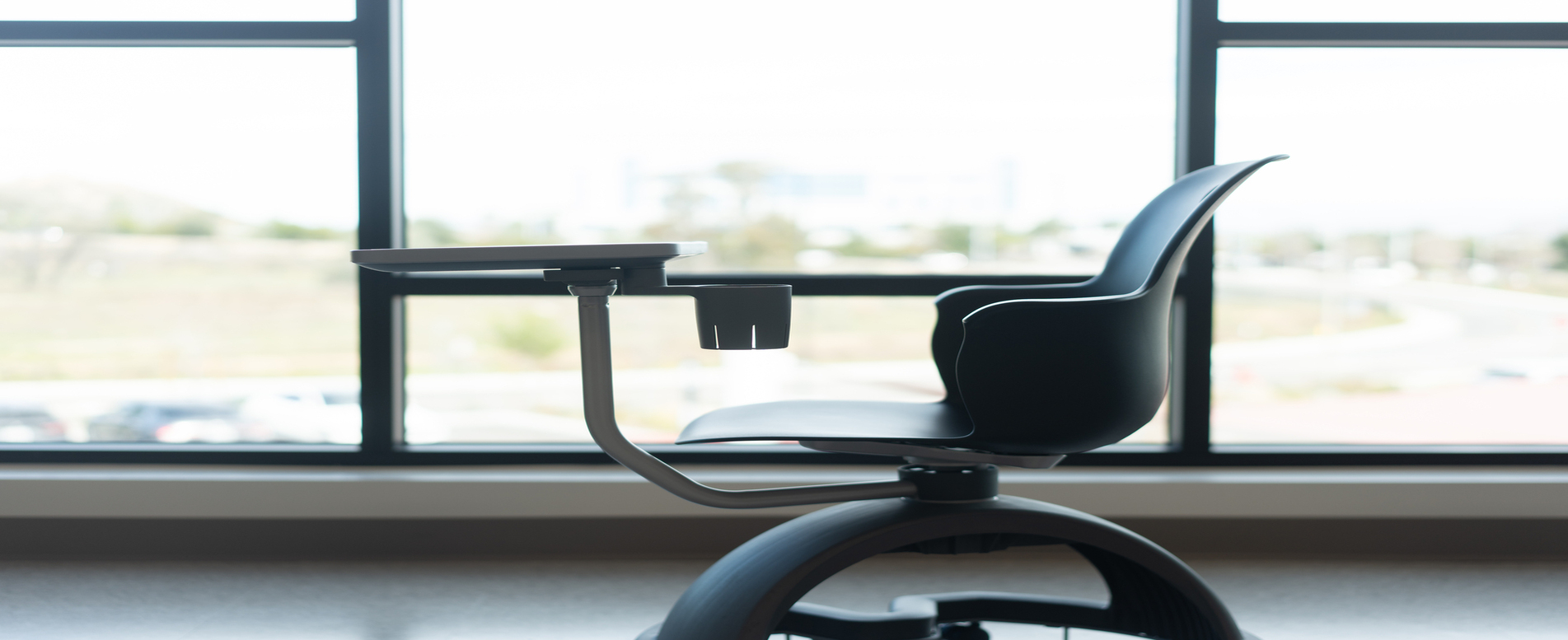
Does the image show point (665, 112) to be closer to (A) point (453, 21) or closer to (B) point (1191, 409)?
(A) point (453, 21)

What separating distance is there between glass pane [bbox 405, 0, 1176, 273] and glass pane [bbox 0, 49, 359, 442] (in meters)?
0.26

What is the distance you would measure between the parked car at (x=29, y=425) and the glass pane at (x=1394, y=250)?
2.97 m

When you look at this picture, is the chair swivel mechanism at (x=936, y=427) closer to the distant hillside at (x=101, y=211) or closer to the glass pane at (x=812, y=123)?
the glass pane at (x=812, y=123)

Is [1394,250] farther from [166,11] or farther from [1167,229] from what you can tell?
[166,11]

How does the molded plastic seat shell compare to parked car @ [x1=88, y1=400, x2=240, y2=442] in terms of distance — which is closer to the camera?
the molded plastic seat shell

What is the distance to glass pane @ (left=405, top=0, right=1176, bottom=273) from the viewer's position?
227cm

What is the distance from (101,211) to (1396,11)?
3.25 metres

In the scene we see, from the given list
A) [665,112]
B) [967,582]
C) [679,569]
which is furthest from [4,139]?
[967,582]

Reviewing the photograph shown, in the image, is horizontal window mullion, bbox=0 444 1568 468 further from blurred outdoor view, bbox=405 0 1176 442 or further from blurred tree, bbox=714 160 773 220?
blurred tree, bbox=714 160 773 220

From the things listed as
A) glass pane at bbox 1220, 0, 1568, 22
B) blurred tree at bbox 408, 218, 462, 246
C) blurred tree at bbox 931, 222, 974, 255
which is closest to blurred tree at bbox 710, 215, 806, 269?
blurred tree at bbox 931, 222, 974, 255

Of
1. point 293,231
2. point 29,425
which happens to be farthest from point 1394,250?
point 29,425

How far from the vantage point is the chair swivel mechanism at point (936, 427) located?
115 cm

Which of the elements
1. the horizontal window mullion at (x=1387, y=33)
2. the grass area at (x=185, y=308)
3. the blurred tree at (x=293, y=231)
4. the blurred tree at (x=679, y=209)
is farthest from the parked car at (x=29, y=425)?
the horizontal window mullion at (x=1387, y=33)

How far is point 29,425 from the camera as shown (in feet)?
7.61
